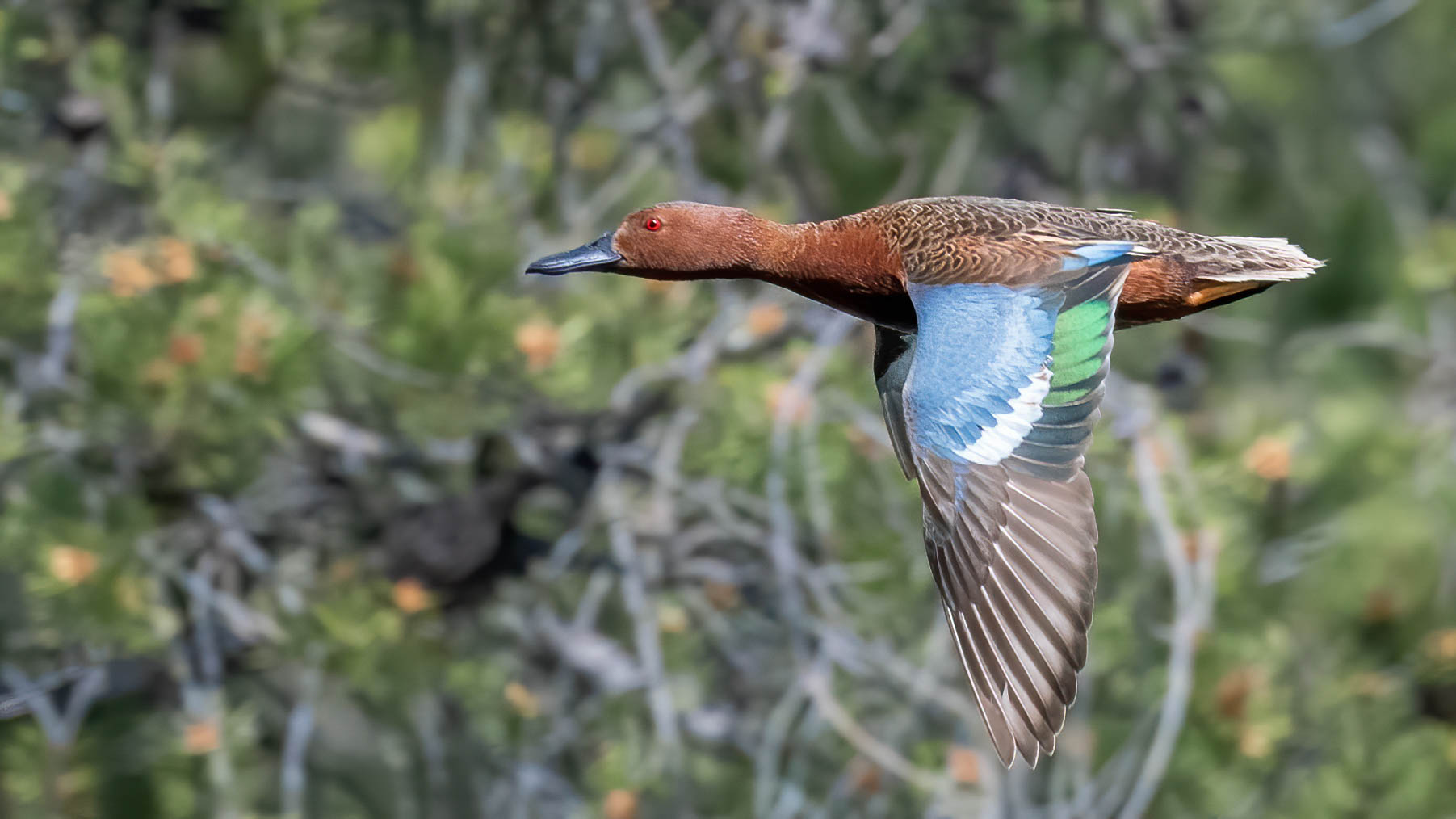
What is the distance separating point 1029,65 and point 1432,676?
2.48m

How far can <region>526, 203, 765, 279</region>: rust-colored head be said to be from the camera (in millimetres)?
3105

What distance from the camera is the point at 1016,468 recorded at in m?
2.59

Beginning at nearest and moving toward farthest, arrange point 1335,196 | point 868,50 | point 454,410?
point 454,410
point 868,50
point 1335,196

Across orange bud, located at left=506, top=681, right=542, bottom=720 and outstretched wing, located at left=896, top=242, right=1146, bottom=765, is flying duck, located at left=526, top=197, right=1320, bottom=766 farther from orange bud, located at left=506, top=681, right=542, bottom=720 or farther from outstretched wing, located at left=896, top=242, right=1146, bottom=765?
orange bud, located at left=506, top=681, right=542, bottom=720

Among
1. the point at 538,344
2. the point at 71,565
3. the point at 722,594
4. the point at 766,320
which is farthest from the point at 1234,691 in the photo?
the point at 71,565

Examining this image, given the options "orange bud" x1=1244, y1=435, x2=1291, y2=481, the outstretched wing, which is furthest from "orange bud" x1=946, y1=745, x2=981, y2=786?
the outstretched wing

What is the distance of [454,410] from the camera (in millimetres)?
4840

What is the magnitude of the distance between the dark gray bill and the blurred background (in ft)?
5.11

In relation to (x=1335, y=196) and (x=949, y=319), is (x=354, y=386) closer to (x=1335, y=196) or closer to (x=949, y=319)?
(x=949, y=319)

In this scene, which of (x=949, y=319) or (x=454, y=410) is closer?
(x=949, y=319)

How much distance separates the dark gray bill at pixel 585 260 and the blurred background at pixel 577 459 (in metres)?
1.56

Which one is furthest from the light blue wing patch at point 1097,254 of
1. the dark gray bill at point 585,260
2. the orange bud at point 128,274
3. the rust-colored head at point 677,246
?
the orange bud at point 128,274

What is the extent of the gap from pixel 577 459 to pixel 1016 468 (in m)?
2.80

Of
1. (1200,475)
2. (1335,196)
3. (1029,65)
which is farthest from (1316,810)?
(1029,65)
